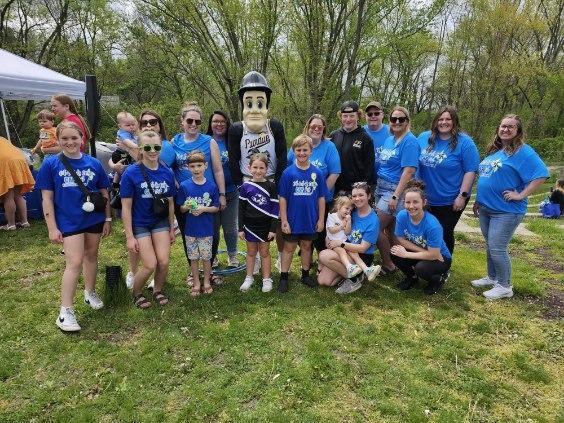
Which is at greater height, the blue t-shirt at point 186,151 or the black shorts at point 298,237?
the blue t-shirt at point 186,151

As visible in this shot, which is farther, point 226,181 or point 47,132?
point 47,132

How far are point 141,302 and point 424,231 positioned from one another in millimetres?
3040

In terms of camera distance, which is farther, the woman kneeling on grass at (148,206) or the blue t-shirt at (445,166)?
the blue t-shirt at (445,166)

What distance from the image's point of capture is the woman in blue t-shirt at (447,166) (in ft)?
13.7

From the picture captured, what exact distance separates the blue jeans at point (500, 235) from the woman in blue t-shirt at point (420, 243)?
46cm

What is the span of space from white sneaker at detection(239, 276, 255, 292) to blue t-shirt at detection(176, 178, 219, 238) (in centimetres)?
71

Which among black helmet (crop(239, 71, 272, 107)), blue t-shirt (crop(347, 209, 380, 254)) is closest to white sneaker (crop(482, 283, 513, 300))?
blue t-shirt (crop(347, 209, 380, 254))

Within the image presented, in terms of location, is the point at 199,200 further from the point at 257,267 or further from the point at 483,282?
the point at 483,282

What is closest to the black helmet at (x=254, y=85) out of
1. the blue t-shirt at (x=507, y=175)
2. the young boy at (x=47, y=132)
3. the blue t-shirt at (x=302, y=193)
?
the blue t-shirt at (x=302, y=193)

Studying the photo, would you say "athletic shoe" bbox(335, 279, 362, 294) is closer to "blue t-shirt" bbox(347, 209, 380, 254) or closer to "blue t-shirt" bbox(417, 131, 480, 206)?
"blue t-shirt" bbox(347, 209, 380, 254)

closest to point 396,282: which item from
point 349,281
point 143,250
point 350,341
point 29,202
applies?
point 349,281

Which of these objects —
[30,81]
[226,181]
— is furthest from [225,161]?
[30,81]

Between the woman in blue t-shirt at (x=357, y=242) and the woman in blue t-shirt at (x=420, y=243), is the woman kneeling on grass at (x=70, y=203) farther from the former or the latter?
the woman in blue t-shirt at (x=420, y=243)

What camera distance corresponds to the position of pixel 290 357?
3227 mm
